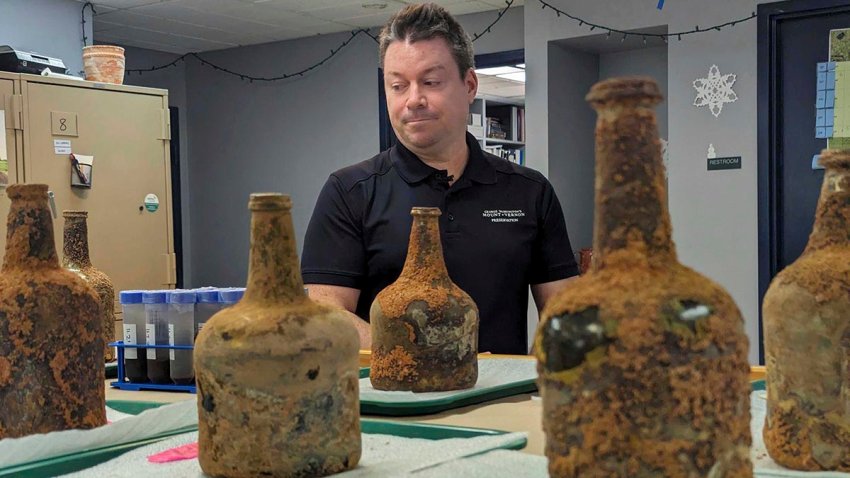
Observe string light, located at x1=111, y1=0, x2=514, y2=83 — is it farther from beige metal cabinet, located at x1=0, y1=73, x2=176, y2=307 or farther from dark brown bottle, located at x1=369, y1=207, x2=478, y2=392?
dark brown bottle, located at x1=369, y1=207, x2=478, y2=392

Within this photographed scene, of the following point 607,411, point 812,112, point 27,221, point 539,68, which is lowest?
point 607,411

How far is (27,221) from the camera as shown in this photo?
928mm

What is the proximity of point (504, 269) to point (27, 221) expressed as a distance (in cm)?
119

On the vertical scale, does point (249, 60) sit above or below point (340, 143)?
above

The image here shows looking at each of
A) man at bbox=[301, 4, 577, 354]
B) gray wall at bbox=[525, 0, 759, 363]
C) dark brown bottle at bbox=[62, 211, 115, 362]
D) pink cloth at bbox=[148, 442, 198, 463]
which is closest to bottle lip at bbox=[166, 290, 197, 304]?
dark brown bottle at bbox=[62, 211, 115, 362]

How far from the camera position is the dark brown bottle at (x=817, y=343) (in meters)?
0.69

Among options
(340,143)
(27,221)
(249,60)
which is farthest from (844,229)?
(249,60)

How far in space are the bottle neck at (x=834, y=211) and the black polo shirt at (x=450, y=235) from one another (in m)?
1.23

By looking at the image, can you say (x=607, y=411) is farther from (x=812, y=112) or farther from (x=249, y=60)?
(x=249, y=60)

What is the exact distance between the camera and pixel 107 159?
432 centimetres

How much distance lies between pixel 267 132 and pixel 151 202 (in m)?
2.56

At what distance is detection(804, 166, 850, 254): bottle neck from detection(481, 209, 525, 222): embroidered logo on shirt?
49.5 inches

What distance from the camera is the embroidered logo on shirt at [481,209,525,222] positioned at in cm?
198

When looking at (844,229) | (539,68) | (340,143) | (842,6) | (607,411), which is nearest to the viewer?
(607,411)
